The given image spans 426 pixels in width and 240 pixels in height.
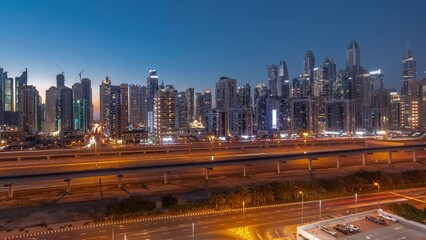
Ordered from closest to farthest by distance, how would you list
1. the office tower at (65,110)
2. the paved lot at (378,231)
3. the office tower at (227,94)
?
the paved lot at (378,231) < the office tower at (65,110) < the office tower at (227,94)

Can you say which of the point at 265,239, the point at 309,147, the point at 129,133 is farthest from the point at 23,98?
the point at 265,239

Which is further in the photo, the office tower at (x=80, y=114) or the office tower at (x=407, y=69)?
the office tower at (x=407, y=69)

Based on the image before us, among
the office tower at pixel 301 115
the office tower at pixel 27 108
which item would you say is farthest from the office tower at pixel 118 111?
the office tower at pixel 301 115

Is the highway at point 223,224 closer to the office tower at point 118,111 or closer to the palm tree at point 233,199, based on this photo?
the palm tree at point 233,199

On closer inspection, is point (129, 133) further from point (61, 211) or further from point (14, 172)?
point (61, 211)

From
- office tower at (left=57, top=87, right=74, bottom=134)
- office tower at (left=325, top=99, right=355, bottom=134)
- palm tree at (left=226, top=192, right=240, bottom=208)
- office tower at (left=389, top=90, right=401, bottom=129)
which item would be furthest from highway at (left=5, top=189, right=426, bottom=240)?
office tower at (left=57, top=87, right=74, bottom=134)

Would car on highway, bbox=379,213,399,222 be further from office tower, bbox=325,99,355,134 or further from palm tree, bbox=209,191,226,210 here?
office tower, bbox=325,99,355,134
